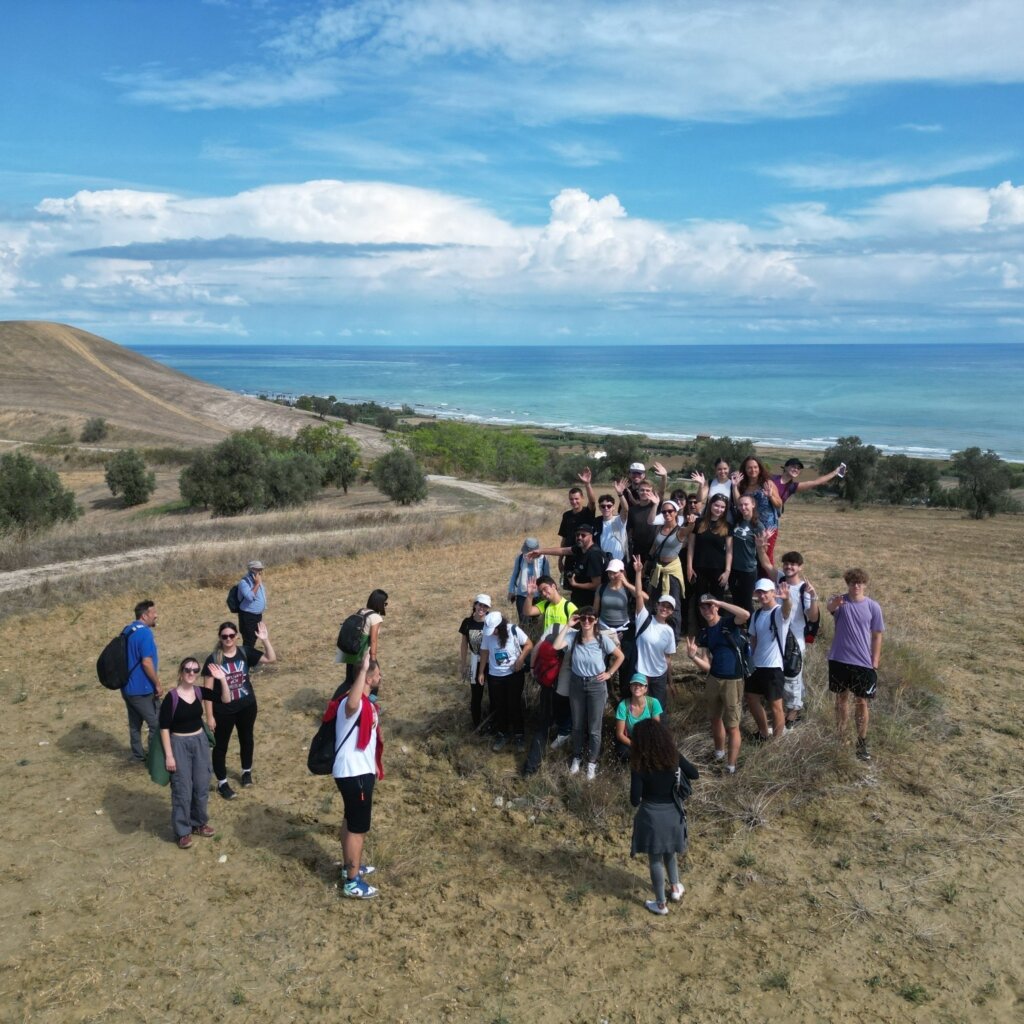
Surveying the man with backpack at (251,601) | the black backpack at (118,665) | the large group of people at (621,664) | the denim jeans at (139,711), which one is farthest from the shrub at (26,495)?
the large group of people at (621,664)

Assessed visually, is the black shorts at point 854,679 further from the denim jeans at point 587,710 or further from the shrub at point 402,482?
the shrub at point 402,482

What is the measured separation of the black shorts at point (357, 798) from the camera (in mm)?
6078

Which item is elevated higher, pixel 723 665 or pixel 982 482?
pixel 723 665

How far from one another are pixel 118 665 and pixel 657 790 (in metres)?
5.35

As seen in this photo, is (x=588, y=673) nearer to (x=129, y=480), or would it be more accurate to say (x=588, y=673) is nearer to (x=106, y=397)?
(x=129, y=480)

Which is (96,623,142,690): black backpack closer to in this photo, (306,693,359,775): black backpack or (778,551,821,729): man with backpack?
(306,693,359,775): black backpack

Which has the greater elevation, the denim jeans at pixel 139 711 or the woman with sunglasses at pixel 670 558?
the woman with sunglasses at pixel 670 558

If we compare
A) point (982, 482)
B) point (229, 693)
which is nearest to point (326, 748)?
point (229, 693)

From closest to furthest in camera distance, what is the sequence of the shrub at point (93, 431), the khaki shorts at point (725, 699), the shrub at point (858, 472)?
the khaki shorts at point (725, 699)
the shrub at point (858, 472)
the shrub at point (93, 431)

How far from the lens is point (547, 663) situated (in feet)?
25.7

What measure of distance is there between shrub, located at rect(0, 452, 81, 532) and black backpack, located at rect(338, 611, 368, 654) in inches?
1015

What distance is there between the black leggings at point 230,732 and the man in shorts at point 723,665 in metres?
4.03

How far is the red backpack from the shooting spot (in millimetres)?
7816

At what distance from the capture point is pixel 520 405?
160500 mm
